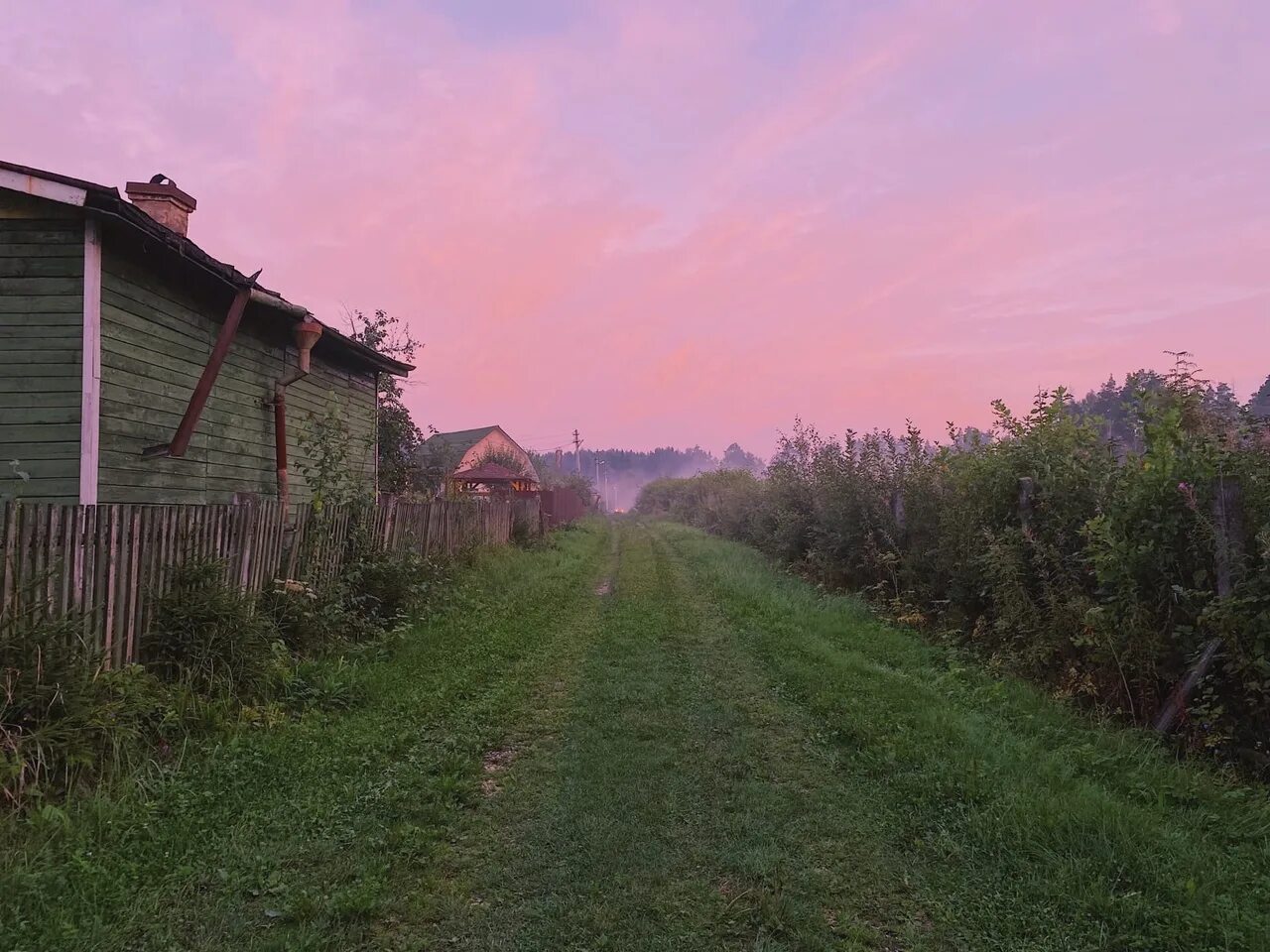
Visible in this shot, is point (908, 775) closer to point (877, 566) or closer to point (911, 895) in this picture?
point (911, 895)

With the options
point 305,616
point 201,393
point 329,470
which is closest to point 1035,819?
point 305,616

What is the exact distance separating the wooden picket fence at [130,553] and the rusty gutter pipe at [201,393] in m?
1.52

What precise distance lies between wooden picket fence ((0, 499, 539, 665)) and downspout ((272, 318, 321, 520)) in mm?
2065

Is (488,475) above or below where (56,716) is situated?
above

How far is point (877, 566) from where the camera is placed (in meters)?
11.6

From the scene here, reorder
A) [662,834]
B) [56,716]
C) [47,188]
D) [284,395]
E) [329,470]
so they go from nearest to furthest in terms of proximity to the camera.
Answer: [662,834], [56,716], [47,188], [329,470], [284,395]

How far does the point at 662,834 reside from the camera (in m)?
3.69

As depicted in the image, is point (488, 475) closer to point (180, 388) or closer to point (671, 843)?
point (180, 388)

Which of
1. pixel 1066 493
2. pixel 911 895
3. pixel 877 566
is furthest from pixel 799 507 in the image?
pixel 911 895

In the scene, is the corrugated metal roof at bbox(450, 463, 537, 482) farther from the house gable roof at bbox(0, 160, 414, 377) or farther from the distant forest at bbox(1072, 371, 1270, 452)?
the distant forest at bbox(1072, 371, 1270, 452)

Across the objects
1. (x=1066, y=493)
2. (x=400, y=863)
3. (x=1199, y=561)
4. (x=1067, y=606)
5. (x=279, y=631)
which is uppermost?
(x=1066, y=493)

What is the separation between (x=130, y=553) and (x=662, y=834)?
168 inches

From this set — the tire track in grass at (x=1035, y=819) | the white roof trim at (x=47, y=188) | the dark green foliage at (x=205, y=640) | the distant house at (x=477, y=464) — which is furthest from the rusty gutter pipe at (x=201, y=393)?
the distant house at (x=477, y=464)

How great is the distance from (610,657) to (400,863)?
168 inches
